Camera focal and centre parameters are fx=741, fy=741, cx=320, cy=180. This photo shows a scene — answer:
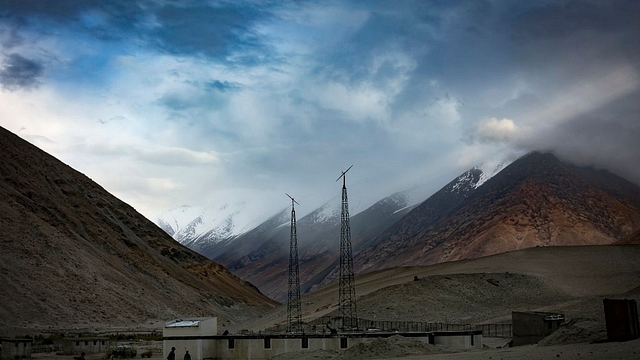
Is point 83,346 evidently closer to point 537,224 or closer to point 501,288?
point 501,288

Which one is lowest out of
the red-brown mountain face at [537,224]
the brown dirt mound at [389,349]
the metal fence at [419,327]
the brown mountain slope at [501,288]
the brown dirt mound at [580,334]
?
the brown dirt mound at [389,349]

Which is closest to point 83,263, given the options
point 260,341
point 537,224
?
point 260,341

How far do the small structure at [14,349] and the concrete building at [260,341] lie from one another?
1095 centimetres

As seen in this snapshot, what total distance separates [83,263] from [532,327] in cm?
6979

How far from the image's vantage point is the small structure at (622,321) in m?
30.8

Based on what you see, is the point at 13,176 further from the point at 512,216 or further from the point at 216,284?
the point at 512,216

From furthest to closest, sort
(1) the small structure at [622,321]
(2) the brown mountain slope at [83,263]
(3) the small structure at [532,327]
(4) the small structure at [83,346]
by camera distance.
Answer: (2) the brown mountain slope at [83,263], (4) the small structure at [83,346], (3) the small structure at [532,327], (1) the small structure at [622,321]

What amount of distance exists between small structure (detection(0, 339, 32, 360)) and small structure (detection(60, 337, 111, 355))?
407 centimetres

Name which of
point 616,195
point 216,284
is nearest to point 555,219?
point 616,195

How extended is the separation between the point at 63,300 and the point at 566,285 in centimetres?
6241

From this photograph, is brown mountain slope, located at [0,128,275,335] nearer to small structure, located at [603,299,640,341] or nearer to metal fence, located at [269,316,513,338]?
metal fence, located at [269,316,513,338]

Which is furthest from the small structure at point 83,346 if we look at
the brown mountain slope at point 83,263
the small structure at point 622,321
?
the small structure at point 622,321

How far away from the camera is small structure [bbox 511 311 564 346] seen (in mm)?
42344

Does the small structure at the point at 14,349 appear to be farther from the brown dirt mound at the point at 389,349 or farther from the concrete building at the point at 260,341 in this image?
the brown dirt mound at the point at 389,349
